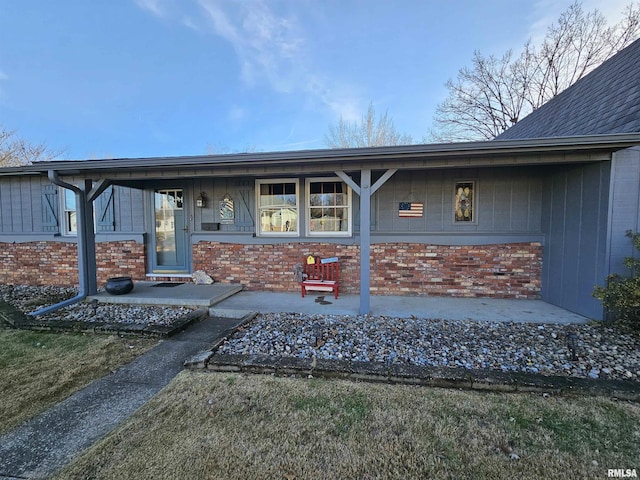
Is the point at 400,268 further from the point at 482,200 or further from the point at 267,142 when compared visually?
the point at 267,142

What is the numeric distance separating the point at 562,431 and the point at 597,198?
11.6 feet

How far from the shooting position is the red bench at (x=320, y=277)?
17.8 feet

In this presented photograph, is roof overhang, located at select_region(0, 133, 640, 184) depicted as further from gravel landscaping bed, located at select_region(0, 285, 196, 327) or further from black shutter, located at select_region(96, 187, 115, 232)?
gravel landscaping bed, located at select_region(0, 285, 196, 327)

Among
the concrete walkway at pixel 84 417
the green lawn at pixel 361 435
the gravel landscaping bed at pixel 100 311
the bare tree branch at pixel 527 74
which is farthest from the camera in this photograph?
the bare tree branch at pixel 527 74

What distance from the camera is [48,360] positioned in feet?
10.4

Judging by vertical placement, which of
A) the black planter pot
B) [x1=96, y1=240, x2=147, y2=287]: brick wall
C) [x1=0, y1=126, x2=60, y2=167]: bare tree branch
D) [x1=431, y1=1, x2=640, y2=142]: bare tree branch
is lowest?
the black planter pot

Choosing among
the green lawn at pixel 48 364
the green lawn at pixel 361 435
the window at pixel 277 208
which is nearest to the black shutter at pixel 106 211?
the green lawn at pixel 48 364

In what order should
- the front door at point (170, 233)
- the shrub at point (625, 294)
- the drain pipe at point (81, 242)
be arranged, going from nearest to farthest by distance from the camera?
1. the shrub at point (625, 294)
2. the drain pipe at point (81, 242)
3. the front door at point (170, 233)

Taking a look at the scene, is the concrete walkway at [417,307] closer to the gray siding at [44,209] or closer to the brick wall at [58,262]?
the brick wall at [58,262]

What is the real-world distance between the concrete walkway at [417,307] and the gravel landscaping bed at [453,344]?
0.27 m

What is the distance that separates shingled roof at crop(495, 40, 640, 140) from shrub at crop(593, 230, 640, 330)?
159 centimetres

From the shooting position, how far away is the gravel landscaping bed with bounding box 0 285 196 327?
4.34 m

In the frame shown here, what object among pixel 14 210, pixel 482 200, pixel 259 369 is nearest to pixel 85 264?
pixel 14 210

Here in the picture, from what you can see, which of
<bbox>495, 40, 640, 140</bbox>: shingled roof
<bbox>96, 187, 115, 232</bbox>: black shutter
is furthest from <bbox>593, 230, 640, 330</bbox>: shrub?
<bbox>96, 187, 115, 232</bbox>: black shutter
